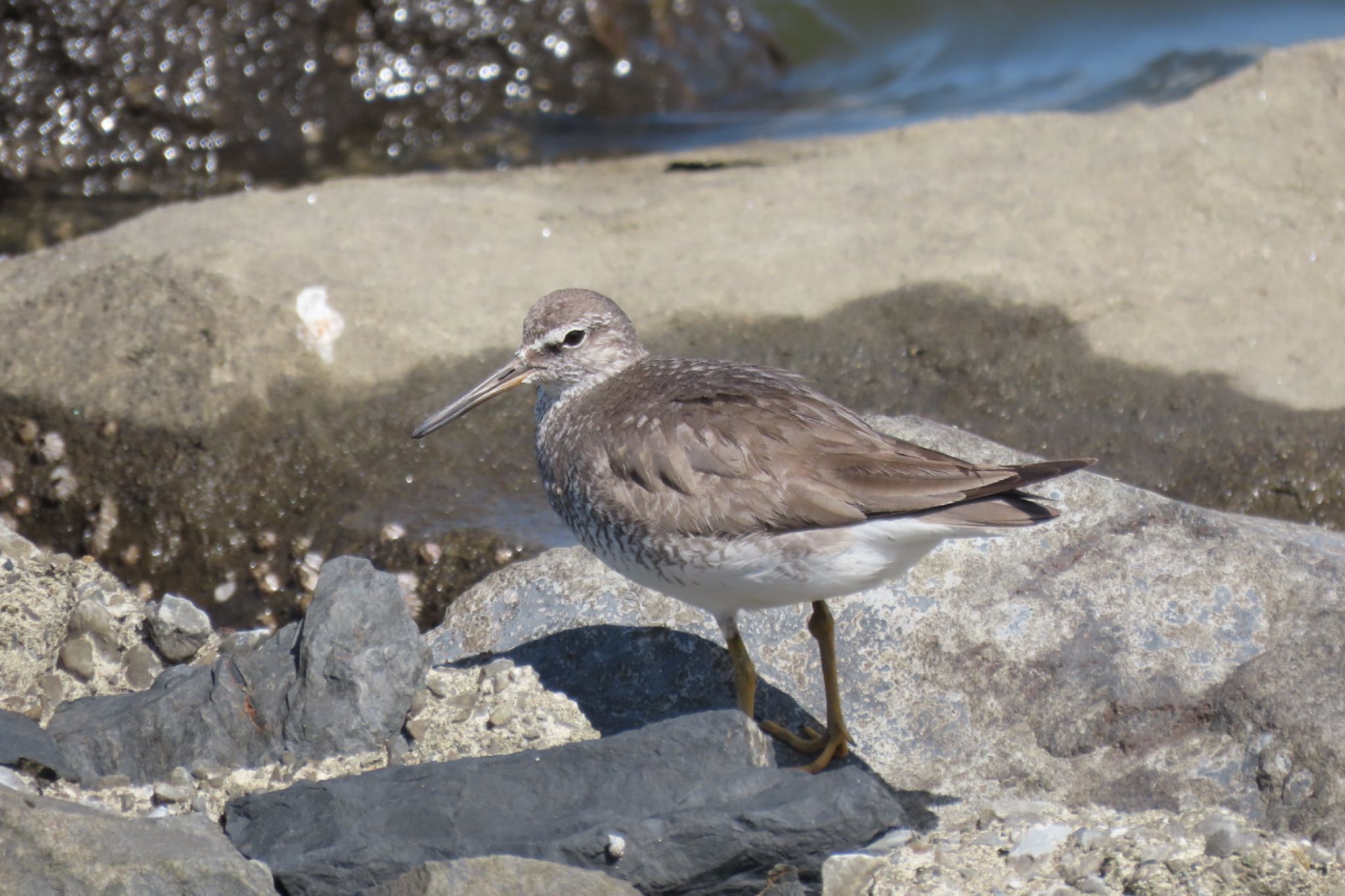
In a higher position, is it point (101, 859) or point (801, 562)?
point (801, 562)

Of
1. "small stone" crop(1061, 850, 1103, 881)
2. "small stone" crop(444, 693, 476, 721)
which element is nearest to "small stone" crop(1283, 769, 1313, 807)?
"small stone" crop(1061, 850, 1103, 881)

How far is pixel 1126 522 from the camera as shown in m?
5.37

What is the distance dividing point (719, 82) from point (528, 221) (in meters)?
5.05

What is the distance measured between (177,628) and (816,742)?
2.35 m

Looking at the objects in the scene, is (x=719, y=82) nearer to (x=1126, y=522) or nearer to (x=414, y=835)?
(x=1126, y=522)

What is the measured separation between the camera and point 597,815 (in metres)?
4.05

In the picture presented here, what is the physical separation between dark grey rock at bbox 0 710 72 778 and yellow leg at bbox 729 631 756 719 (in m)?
2.17

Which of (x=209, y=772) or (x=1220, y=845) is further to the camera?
(x=209, y=772)

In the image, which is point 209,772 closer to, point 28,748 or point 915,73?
point 28,748

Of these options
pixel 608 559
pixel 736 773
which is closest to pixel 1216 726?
pixel 736 773

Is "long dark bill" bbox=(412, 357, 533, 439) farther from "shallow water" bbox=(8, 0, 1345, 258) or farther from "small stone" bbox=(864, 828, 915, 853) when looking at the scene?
"shallow water" bbox=(8, 0, 1345, 258)

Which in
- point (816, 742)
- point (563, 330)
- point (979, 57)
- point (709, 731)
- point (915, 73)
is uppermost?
point (979, 57)

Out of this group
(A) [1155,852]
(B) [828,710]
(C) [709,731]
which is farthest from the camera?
(B) [828,710]

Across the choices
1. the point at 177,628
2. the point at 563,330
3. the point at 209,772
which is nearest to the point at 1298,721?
the point at 563,330
